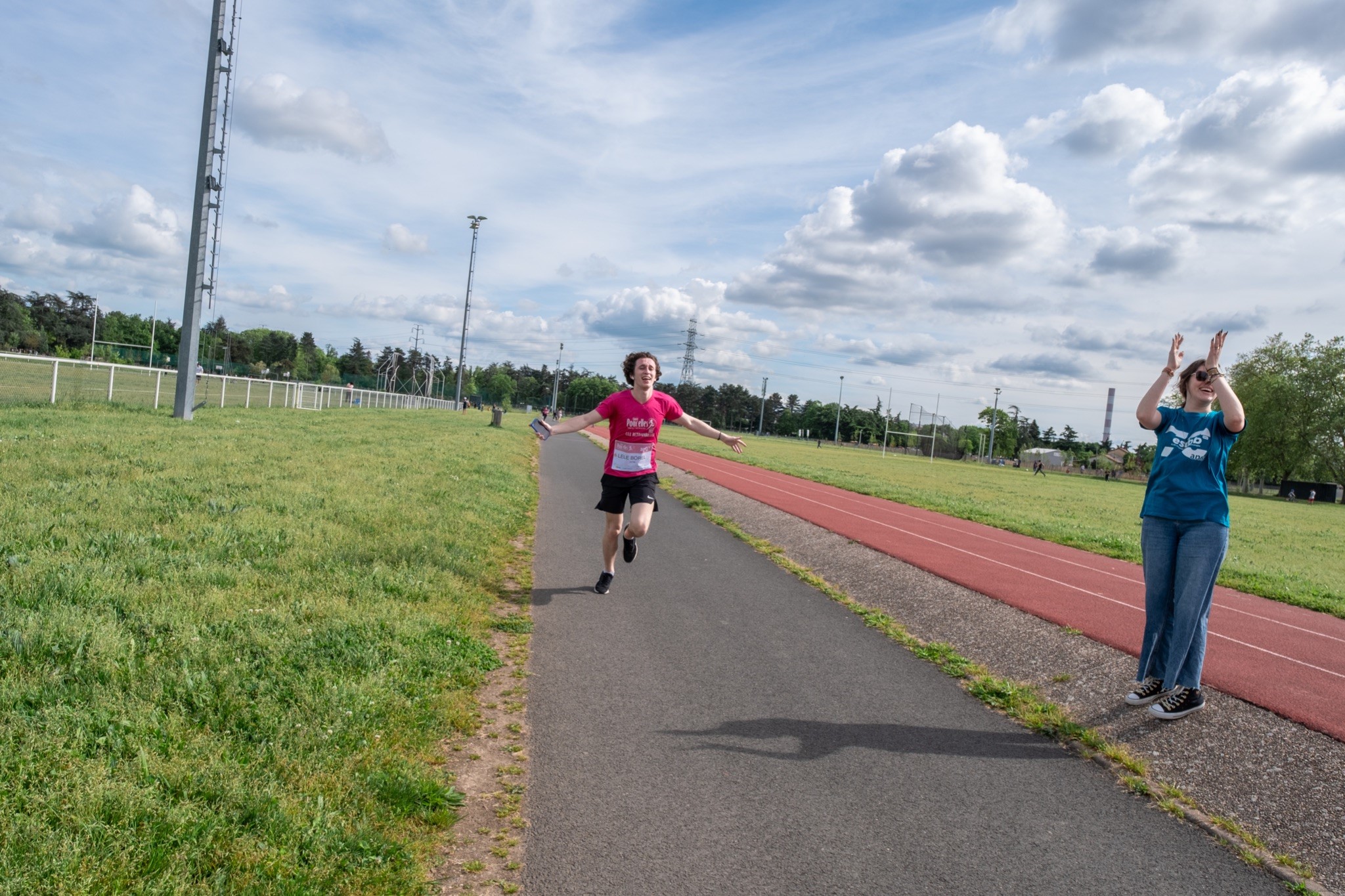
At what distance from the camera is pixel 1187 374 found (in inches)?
201

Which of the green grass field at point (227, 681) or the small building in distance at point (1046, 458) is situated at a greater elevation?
the small building in distance at point (1046, 458)

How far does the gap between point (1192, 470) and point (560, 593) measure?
4.97 meters

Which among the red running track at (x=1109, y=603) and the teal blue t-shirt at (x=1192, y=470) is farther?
the red running track at (x=1109, y=603)

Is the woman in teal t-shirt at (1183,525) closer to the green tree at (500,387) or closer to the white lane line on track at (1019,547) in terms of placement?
the white lane line on track at (1019,547)

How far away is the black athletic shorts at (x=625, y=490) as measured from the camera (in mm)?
7441

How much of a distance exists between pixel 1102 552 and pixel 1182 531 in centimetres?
906

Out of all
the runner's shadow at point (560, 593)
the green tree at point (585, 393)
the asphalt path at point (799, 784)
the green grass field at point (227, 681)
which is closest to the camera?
the green grass field at point (227, 681)

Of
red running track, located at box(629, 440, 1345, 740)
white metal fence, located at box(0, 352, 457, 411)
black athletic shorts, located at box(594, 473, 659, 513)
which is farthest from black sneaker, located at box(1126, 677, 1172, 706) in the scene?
white metal fence, located at box(0, 352, 457, 411)

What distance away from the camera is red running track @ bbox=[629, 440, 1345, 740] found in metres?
5.70

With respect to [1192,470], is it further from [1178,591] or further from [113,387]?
[113,387]

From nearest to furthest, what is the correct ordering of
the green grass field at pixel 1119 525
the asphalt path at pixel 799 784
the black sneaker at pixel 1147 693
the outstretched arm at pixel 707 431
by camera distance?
the asphalt path at pixel 799 784 → the black sneaker at pixel 1147 693 → the outstretched arm at pixel 707 431 → the green grass field at pixel 1119 525

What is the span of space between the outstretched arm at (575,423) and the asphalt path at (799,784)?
154cm

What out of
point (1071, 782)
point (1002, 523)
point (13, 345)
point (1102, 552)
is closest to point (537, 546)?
point (1071, 782)

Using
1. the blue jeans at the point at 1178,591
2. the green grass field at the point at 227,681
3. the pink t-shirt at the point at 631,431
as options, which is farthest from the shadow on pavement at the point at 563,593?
the blue jeans at the point at 1178,591
